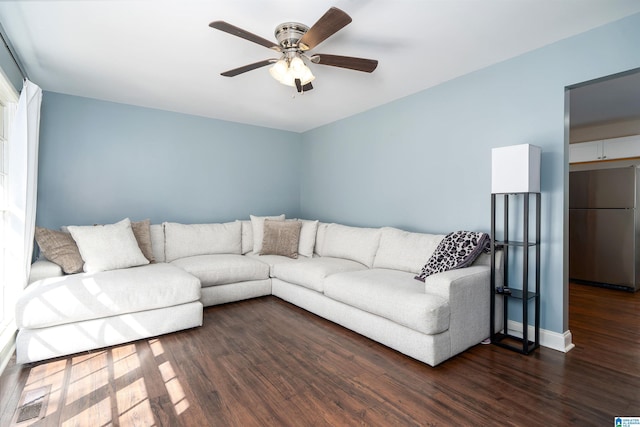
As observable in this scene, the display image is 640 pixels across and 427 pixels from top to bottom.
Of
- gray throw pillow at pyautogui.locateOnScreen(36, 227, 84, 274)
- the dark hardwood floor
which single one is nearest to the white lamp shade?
the dark hardwood floor

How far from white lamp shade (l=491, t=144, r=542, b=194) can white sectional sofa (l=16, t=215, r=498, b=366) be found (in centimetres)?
68

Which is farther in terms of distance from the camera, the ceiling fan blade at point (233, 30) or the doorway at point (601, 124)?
the doorway at point (601, 124)

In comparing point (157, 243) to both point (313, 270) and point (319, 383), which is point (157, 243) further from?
point (319, 383)

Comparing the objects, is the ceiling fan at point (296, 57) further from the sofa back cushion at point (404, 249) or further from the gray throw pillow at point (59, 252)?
the gray throw pillow at point (59, 252)

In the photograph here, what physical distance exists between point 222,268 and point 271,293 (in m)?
0.72

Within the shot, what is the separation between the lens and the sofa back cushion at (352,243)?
12.2 ft

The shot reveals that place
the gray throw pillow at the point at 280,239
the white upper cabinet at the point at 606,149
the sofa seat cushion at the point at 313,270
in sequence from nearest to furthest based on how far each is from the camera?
the sofa seat cushion at the point at 313,270
the gray throw pillow at the point at 280,239
the white upper cabinet at the point at 606,149

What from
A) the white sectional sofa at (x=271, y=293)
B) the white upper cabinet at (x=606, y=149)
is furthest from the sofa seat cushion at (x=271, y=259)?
the white upper cabinet at (x=606, y=149)

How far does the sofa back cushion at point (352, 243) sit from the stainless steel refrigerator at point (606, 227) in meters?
3.41

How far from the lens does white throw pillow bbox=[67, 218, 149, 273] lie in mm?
3068

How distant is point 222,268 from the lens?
3645 mm

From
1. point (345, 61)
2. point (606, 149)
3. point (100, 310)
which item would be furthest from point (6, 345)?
point (606, 149)

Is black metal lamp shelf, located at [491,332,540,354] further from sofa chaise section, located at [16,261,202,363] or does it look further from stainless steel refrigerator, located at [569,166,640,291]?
stainless steel refrigerator, located at [569,166,640,291]

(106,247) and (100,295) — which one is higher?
(106,247)
